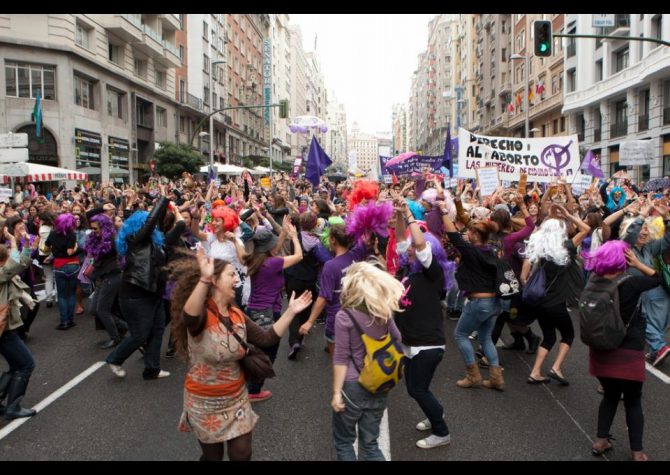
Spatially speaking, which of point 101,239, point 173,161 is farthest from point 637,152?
point 173,161

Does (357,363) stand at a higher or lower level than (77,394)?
higher

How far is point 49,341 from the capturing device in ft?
24.2

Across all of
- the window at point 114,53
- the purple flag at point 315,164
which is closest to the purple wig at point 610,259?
the purple flag at point 315,164

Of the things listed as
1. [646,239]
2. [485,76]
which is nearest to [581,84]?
[485,76]

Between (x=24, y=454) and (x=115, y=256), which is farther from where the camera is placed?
(x=115, y=256)

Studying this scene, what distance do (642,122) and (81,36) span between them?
2977 centimetres

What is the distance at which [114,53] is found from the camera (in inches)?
1241

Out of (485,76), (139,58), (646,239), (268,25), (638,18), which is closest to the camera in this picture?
(646,239)

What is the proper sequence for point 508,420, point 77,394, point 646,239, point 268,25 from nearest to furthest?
1. point 508,420
2. point 77,394
3. point 646,239
4. point 268,25

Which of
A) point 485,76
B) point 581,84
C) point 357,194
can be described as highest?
point 485,76

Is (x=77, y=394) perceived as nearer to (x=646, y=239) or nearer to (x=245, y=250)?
(x=245, y=250)

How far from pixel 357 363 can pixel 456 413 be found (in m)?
2.04

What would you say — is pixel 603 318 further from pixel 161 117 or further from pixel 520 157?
pixel 161 117

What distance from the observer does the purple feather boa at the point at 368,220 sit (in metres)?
4.95
